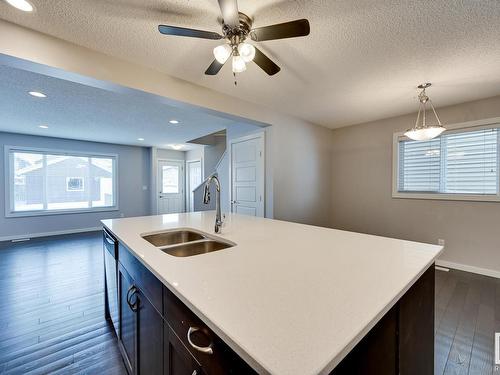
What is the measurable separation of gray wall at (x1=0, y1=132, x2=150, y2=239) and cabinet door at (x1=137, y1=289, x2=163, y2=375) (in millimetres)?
5897

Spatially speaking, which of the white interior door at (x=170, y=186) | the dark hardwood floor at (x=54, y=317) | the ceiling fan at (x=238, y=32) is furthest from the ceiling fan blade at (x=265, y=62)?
the white interior door at (x=170, y=186)

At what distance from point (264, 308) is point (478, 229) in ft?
12.7

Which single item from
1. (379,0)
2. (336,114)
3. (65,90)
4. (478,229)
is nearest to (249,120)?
(336,114)

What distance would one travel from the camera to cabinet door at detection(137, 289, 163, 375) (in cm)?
97

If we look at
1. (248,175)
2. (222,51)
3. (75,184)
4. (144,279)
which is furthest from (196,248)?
(75,184)

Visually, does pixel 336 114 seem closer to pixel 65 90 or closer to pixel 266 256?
pixel 266 256

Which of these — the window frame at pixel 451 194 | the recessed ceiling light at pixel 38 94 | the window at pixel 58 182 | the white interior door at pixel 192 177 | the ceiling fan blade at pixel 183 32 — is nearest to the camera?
the ceiling fan blade at pixel 183 32

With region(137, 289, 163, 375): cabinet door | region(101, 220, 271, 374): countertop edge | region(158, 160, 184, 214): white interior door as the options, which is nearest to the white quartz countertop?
region(101, 220, 271, 374): countertop edge

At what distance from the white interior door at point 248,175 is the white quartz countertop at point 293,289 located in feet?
7.35

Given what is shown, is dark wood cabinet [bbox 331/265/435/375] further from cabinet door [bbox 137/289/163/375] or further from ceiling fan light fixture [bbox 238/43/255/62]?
ceiling fan light fixture [bbox 238/43/255/62]

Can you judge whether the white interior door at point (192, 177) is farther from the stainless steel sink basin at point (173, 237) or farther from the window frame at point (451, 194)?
the stainless steel sink basin at point (173, 237)

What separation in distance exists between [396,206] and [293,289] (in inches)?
149

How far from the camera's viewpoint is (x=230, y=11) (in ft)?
4.12

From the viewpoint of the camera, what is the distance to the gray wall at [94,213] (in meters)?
4.91
